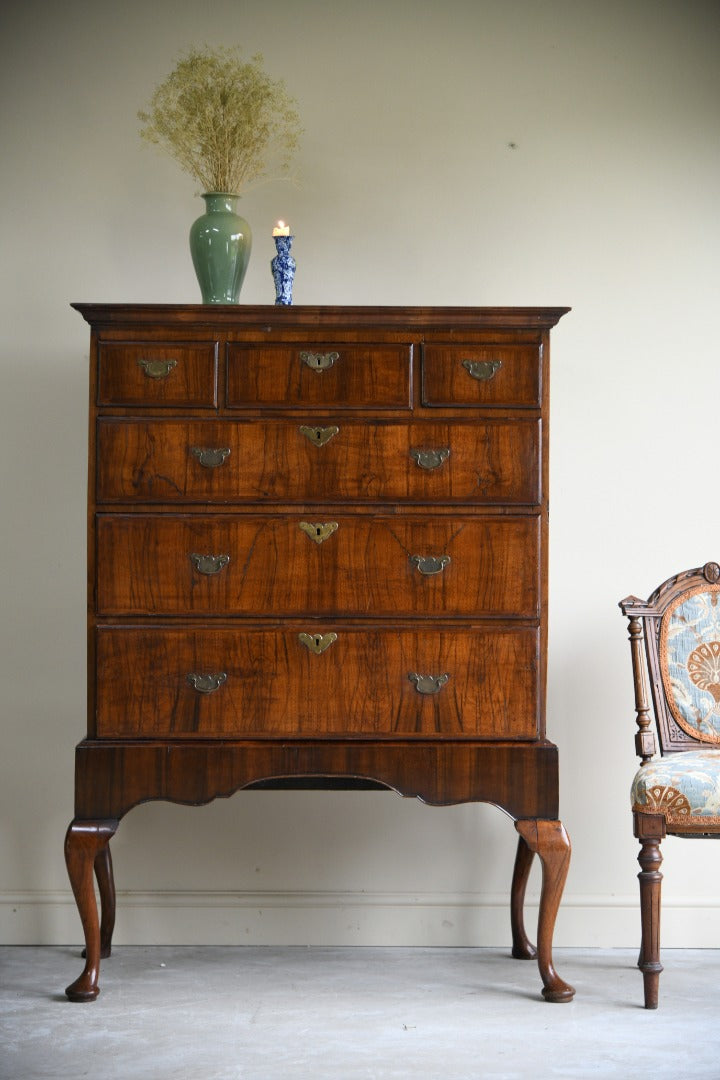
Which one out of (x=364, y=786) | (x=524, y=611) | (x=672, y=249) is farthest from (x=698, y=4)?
(x=364, y=786)

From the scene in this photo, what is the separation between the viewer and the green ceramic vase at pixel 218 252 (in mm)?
2955

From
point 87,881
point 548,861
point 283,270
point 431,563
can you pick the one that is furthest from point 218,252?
point 548,861

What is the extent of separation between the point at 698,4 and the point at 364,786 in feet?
8.30

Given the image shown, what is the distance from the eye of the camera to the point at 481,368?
2.76 meters

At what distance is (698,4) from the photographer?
3439 mm

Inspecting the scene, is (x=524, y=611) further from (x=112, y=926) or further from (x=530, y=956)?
(x=112, y=926)

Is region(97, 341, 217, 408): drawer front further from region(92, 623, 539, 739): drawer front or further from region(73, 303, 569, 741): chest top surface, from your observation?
region(92, 623, 539, 739): drawer front

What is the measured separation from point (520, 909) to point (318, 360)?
1627 mm

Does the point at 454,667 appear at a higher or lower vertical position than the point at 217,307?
lower

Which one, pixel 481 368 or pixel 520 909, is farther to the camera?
pixel 520 909

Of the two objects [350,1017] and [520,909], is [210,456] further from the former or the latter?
[520,909]

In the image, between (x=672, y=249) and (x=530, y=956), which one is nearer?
(x=530, y=956)

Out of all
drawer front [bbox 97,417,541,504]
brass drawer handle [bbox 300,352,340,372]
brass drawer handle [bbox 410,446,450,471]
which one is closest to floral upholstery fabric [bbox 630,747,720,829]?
drawer front [bbox 97,417,541,504]

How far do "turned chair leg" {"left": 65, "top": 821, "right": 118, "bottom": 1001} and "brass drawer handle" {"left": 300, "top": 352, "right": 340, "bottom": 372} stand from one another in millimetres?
1203
